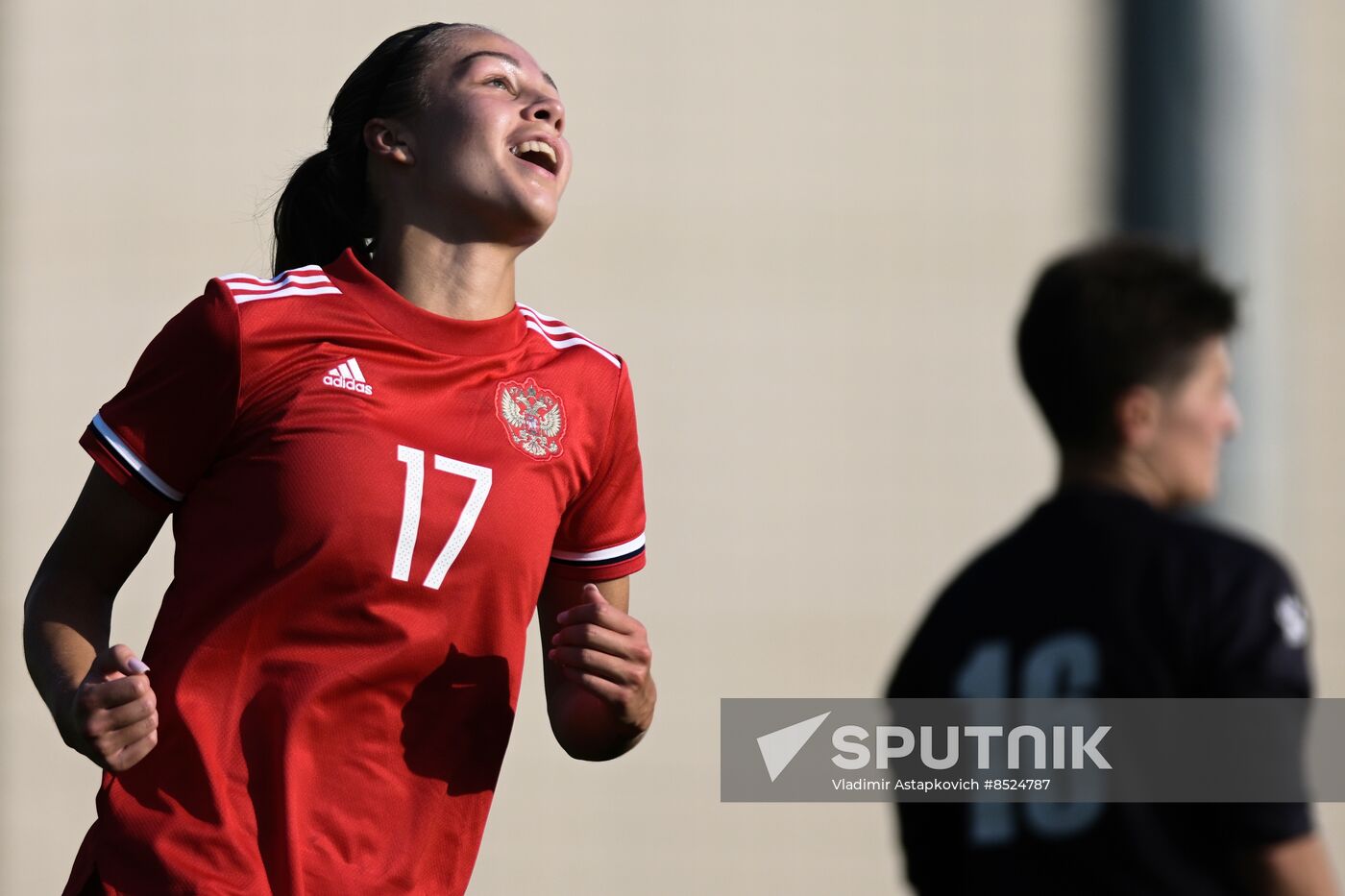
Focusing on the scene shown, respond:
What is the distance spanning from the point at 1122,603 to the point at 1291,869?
394 millimetres

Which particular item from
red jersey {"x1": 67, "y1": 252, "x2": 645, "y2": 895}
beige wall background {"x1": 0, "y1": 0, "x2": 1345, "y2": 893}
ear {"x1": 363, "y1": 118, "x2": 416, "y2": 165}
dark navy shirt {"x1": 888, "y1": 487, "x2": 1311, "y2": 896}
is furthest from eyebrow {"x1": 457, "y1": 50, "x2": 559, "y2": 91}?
beige wall background {"x1": 0, "y1": 0, "x2": 1345, "y2": 893}

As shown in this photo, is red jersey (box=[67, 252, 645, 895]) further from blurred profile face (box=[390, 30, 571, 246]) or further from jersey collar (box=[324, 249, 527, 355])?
blurred profile face (box=[390, 30, 571, 246])

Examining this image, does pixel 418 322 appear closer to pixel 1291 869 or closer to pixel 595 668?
pixel 595 668

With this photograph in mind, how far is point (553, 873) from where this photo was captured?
7297 millimetres

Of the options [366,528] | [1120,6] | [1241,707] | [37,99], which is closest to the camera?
[1241,707]

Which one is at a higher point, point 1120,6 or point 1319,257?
point 1120,6

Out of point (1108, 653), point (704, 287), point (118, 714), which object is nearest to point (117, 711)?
point (118, 714)

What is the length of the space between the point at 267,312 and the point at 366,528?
35cm

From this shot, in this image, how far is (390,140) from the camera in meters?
2.97

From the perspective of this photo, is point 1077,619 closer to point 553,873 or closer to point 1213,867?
point 1213,867

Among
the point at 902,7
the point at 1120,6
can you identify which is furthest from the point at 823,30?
the point at 1120,6

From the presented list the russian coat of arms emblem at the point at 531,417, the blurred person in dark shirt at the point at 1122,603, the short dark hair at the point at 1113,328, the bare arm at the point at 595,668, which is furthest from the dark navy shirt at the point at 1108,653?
the russian coat of arms emblem at the point at 531,417

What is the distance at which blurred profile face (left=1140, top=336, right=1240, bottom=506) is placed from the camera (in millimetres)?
2658

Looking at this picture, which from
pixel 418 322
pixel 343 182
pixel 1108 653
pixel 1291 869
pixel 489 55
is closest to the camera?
pixel 1291 869
